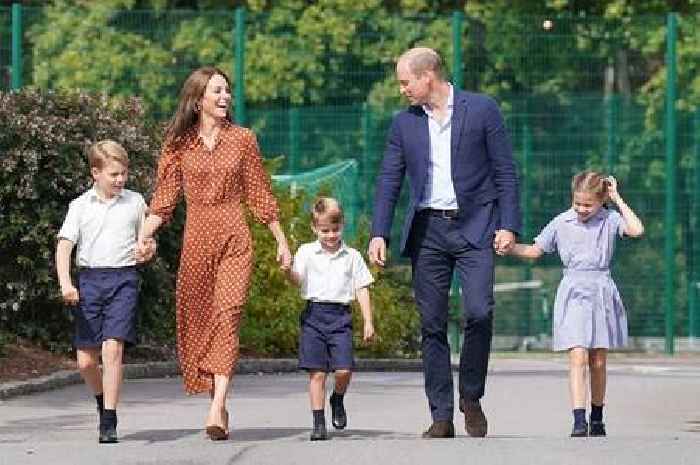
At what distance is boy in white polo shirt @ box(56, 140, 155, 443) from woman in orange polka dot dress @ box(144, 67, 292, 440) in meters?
0.15

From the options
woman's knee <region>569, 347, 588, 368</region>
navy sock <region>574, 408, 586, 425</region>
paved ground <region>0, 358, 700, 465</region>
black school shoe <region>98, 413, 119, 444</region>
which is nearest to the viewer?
paved ground <region>0, 358, 700, 465</region>

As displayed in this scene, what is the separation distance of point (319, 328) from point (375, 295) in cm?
851

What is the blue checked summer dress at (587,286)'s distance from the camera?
12891mm

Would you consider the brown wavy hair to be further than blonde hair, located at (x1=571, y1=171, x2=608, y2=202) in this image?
No

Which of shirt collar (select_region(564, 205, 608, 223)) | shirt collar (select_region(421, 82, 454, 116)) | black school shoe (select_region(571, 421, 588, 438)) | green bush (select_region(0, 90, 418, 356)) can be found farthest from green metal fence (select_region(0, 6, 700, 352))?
shirt collar (select_region(421, 82, 454, 116))

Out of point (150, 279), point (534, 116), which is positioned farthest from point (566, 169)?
point (150, 279)

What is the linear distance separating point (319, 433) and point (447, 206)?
1319 mm

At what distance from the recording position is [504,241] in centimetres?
1206

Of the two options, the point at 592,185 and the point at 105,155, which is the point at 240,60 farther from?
the point at 105,155

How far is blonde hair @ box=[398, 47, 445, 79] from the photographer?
12.2 metres

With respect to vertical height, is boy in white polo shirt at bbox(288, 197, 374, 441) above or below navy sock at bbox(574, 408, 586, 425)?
above

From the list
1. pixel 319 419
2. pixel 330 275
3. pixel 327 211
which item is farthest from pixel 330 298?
pixel 319 419

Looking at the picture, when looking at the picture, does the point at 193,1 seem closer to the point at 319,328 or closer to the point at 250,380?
the point at 250,380

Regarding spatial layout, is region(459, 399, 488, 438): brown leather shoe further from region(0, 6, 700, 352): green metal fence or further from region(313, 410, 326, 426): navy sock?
region(0, 6, 700, 352): green metal fence
